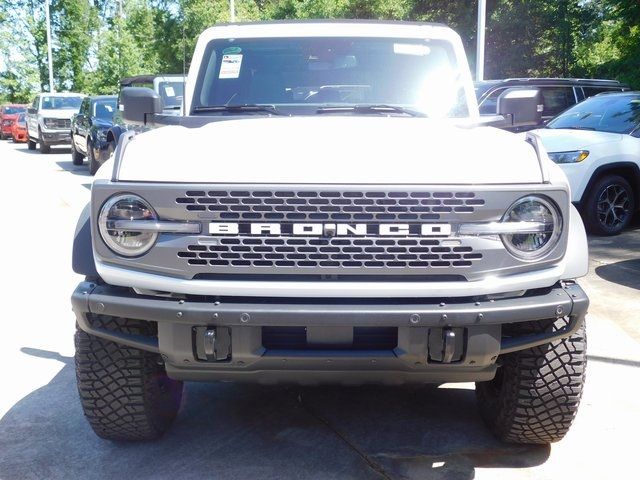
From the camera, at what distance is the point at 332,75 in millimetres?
4594

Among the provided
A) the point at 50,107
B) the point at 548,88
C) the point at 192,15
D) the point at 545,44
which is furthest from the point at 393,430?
the point at 192,15

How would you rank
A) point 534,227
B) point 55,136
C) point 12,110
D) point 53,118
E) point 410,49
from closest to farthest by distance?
point 534,227, point 410,49, point 53,118, point 55,136, point 12,110

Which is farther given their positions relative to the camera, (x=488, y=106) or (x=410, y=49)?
(x=488, y=106)

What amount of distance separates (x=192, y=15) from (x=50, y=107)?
894cm

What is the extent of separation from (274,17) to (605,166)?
33740mm

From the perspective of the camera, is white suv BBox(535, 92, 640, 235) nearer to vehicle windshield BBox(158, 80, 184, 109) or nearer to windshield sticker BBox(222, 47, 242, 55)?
windshield sticker BBox(222, 47, 242, 55)

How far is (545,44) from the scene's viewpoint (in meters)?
29.4

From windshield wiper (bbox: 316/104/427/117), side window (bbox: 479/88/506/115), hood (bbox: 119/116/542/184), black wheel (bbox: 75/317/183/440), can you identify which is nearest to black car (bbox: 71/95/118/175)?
side window (bbox: 479/88/506/115)

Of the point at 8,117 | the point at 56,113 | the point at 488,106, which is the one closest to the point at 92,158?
the point at 488,106

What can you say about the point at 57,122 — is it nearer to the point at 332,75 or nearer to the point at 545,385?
the point at 332,75

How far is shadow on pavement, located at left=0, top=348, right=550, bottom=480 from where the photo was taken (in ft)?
11.6

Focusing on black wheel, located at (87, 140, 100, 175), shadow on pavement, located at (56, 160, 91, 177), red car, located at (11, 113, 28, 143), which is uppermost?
black wheel, located at (87, 140, 100, 175)

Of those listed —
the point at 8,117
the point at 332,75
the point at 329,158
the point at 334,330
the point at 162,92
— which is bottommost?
the point at 8,117

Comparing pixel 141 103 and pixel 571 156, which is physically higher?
pixel 141 103
